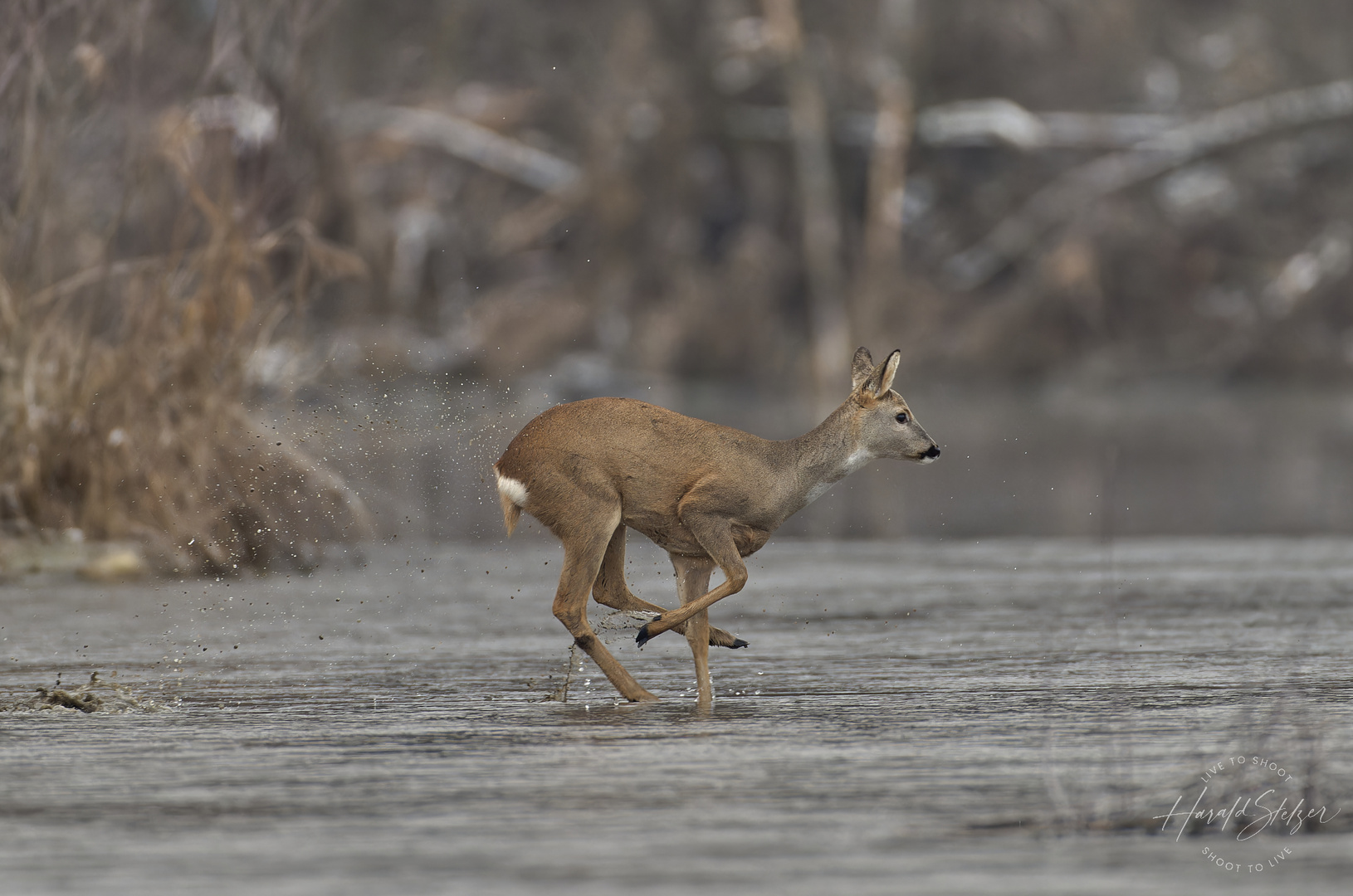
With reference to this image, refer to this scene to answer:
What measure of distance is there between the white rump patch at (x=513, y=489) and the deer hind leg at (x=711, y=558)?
2.14ft

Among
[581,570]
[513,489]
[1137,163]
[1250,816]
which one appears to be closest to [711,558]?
[581,570]

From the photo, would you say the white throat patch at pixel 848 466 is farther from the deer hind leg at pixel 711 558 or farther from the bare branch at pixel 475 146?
the bare branch at pixel 475 146

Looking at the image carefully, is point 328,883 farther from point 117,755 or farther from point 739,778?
point 117,755

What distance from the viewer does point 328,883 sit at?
504 centimetres

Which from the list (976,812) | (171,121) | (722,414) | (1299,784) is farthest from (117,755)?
(722,414)

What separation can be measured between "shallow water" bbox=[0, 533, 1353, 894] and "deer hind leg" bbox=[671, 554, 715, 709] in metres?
0.11

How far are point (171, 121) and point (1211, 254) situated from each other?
1021 inches

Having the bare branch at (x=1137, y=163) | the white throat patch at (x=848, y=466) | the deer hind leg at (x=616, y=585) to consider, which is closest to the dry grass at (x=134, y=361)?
the deer hind leg at (x=616, y=585)

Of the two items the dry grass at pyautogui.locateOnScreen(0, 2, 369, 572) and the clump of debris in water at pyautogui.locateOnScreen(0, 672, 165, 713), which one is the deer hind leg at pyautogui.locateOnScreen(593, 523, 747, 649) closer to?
the clump of debris in water at pyautogui.locateOnScreen(0, 672, 165, 713)

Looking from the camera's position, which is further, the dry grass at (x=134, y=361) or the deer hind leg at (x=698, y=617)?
the dry grass at (x=134, y=361)

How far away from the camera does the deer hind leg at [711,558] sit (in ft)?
26.9

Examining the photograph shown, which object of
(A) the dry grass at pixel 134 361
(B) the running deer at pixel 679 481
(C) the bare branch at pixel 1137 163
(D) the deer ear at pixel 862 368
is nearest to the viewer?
(B) the running deer at pixel 679 481

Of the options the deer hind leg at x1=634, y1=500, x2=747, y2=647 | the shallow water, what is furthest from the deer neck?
the shallow water

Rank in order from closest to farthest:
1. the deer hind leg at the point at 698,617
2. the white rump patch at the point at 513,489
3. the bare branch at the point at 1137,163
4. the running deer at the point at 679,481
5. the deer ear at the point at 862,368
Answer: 1. the deer hind leg at the point at 698,617
2. the running deer at the point at 679,481
3. the white rump patch at the point at 513,489
4. the deer ear at the point at 862,368
5. the bare branch at the point at 1137,163
